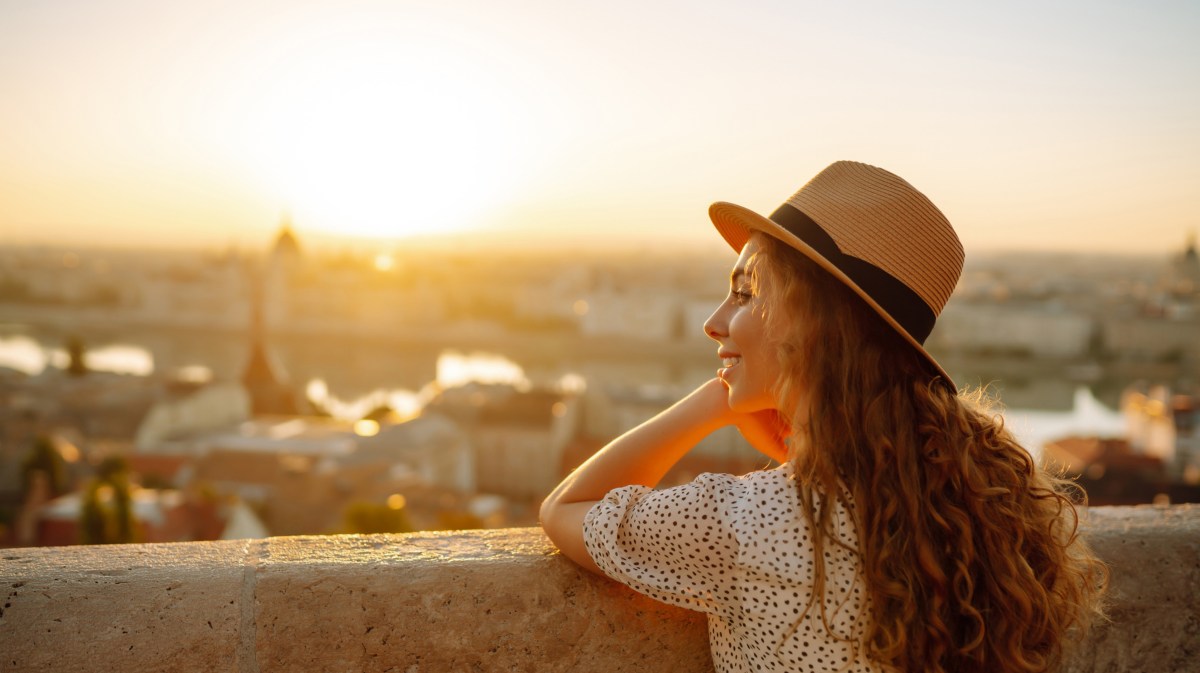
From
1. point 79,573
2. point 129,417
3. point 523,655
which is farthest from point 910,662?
point 129,417

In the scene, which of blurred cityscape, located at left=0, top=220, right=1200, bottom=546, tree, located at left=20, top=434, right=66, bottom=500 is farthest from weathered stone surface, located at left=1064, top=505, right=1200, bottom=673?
tree, located at left=20, top=434, right=66, bottom=500

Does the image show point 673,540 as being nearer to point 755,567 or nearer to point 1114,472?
point 755,567

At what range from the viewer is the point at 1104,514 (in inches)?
31.9

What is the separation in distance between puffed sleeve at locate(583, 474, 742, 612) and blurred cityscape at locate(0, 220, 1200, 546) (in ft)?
0.82

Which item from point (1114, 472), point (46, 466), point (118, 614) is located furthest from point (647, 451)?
point (46, 466)

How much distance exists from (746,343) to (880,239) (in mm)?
101

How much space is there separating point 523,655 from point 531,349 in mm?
29054

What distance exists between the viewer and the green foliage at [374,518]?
257 inches

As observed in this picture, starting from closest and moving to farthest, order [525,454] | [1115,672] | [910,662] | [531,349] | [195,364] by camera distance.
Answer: [910,662]
[1115,672]
[525,454]
[195,364]
[531,349]

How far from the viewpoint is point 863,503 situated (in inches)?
20.8

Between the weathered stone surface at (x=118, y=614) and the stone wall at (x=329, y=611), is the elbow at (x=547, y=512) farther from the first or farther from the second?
the weathered stone surface at (x=118, y=614)

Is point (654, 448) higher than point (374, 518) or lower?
higher

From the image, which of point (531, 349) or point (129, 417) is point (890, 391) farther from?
point (531, 349)

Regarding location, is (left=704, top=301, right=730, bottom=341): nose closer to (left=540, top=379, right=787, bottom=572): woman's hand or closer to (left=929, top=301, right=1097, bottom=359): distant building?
(left=540, top=379, right=787, bottom=572): woman's hand
